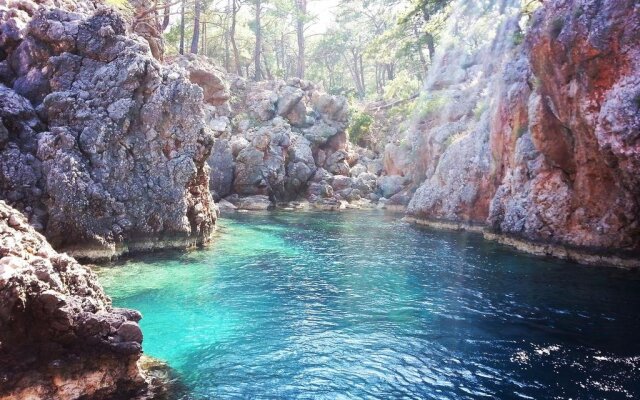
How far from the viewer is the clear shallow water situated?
10.5m

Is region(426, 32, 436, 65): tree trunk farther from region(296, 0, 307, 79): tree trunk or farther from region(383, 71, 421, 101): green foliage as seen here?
region(296, 0, 307, 79): tree trunk

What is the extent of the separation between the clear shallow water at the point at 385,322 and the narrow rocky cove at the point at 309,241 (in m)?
0.09

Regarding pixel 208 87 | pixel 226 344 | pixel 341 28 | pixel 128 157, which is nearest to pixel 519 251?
pixel 226 344

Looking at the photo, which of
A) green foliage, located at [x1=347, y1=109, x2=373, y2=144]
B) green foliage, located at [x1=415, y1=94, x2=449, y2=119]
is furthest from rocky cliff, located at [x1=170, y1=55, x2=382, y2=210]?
green foliage, located at [x1=415, y1=94, x2=449, y2=119]

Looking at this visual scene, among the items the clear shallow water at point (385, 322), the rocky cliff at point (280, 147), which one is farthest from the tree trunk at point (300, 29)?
the clear shallow water at point (385, 322)

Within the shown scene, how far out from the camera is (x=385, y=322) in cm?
1439

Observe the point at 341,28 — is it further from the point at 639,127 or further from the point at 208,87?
the point at 639,127

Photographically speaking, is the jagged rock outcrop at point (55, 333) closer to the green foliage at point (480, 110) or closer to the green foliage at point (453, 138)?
the green foliage at point (453, 138)

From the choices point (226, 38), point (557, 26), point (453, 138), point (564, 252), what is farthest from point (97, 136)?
point (226, 38)

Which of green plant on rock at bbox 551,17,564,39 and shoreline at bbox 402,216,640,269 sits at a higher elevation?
green plant on rock at bbox 551,17,564,39

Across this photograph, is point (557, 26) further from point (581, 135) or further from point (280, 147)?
point (280, 147)

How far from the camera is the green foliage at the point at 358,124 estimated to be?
5978 cm

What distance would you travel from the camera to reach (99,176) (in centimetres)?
2161

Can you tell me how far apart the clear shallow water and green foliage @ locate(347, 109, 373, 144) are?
36.6 meters
